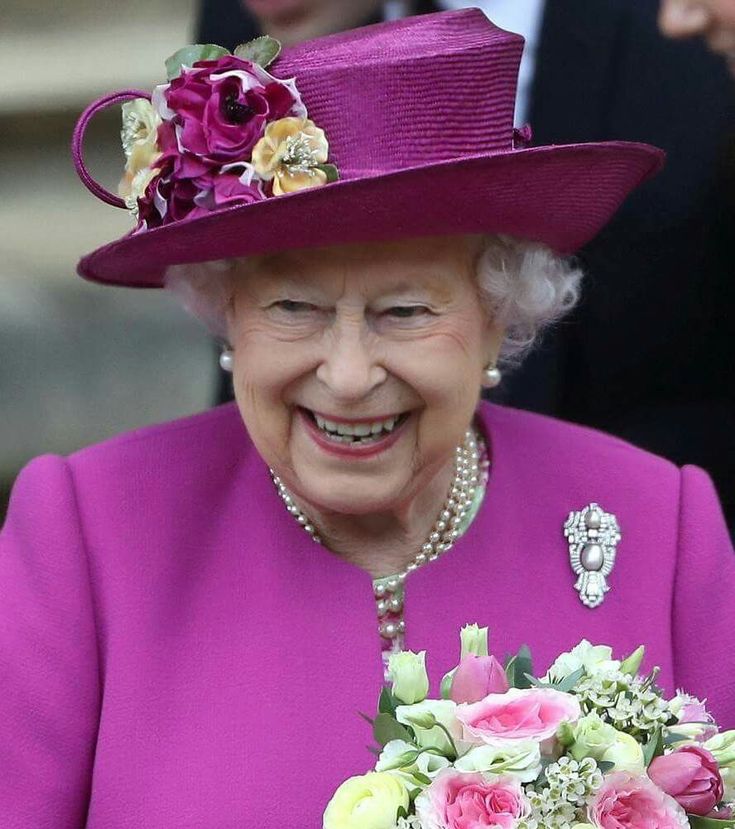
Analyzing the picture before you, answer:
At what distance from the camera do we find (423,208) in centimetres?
216

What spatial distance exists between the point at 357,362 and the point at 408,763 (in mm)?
611

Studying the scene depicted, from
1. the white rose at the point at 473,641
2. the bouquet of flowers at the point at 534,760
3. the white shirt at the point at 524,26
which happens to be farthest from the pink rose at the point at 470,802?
the white shirt at the point at 524,26

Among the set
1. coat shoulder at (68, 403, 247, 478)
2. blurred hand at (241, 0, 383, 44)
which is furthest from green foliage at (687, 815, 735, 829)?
blurred hand at (241, 0, 383, 44)

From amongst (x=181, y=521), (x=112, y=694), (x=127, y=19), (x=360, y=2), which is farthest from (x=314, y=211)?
(x=127, y=19)

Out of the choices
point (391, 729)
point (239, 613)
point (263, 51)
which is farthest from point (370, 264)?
point (391, 729)

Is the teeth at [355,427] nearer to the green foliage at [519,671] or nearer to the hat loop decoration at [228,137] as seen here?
the hat loop decoration at [228,137]

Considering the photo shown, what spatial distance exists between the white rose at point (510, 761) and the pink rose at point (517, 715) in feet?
0.03

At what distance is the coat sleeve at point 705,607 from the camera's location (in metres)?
2.46

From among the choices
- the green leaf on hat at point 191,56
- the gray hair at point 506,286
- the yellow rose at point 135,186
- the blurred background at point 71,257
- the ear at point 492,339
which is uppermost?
the green leaf on hat at point 191,56

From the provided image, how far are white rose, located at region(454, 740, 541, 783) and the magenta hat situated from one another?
2.48 feet

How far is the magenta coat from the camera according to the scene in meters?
2.26

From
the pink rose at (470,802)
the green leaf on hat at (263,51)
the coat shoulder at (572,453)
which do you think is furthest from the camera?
the coat shoulder at (572,453)

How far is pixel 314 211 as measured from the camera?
2.11 m

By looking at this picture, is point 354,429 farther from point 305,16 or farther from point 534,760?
point 305,16
